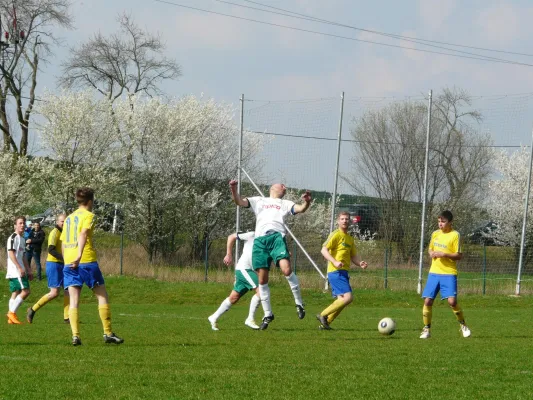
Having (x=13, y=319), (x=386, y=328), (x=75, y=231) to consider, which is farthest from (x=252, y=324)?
(x=13, y=319)

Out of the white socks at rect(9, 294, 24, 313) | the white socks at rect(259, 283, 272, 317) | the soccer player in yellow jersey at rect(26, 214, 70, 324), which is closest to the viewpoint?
the white socks at rect(259, 283, 272, 317)

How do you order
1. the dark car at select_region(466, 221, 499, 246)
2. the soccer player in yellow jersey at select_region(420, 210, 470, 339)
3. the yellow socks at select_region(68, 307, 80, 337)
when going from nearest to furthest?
the yellow socks at select_region(68, 307, 80, 337), the soccer player in yellow jersey at select_region(420, 210, 470, 339), the dark car at select_region(466, 221, 499, 246)

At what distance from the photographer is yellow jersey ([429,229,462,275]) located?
1295 cm

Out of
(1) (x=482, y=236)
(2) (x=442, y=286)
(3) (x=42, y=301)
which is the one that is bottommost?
(3) (x=42, y=301)

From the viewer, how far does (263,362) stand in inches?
358

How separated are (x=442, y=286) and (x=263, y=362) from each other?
470cm

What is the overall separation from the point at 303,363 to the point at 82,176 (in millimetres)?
33067

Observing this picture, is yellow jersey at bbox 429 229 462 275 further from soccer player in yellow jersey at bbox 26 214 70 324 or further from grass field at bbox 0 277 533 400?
soccer player in yellow jersey at bbox 26 214 70 324

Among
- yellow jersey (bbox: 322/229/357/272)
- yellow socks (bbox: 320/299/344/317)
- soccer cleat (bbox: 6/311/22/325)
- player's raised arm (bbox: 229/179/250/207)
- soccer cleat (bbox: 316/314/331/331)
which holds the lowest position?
soccer cleat (bbox: 6/311/22/325)

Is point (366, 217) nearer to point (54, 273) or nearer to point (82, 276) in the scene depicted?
point (54, 273)

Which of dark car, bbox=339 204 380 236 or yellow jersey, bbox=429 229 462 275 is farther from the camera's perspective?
dark car, bbox=339 204 380 236

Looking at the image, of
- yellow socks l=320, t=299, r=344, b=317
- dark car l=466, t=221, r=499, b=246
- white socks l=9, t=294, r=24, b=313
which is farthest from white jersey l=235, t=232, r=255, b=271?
dark car l=466, t=221, r=499, b=246

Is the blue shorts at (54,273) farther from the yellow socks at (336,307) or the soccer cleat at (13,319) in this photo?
the yellow socks at (336,307)

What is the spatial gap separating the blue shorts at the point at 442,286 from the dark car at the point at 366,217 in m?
17.3
